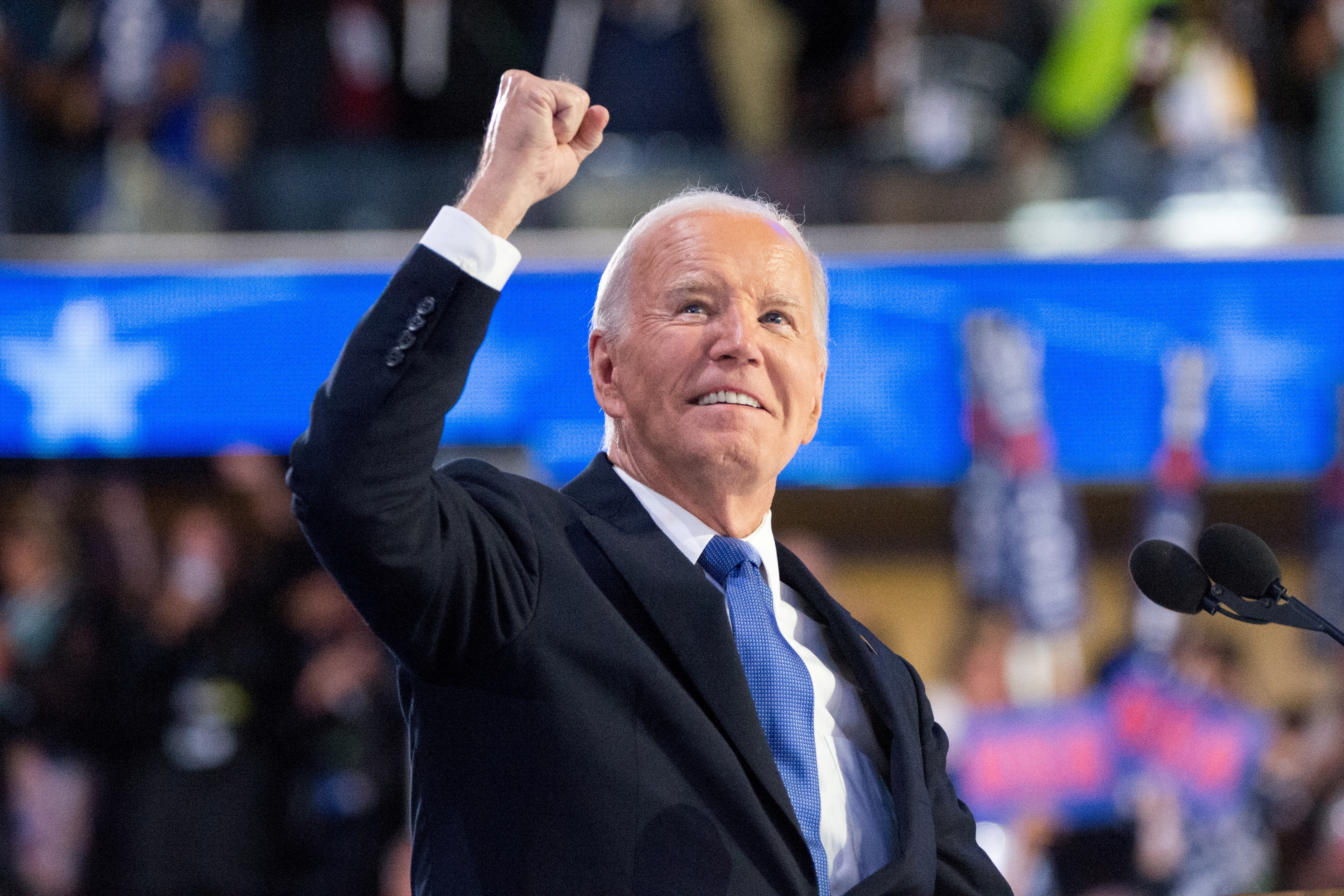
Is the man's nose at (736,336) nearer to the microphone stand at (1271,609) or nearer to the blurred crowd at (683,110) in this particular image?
the microphone stand at (1271,609)

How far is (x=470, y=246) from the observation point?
129 cm

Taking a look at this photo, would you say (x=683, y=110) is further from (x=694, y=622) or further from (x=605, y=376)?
(x=694, y=622)

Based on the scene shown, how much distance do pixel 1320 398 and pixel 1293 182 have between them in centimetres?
90

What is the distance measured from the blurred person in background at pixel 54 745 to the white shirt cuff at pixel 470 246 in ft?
13.7

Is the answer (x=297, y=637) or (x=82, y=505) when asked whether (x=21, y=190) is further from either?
(x=297, y=637)

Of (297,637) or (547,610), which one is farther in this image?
(297,637)

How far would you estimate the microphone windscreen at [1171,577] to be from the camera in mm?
1574

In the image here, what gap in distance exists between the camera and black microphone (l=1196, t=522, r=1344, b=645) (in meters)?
1.54

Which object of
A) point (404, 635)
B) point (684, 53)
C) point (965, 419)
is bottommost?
point (404, 635)

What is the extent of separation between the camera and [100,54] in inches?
246

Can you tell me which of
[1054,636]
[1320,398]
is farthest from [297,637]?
[1320,398]

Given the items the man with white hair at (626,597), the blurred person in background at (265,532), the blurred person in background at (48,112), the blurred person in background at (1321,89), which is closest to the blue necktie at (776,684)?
the man with white hair at (626,597)

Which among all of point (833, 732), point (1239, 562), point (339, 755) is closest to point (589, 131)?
point (833, 732)

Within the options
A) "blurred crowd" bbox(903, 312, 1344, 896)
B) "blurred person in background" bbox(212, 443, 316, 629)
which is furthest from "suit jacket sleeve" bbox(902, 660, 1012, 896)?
"blurred crowd" bbox(903, 312, 1344, 896)
